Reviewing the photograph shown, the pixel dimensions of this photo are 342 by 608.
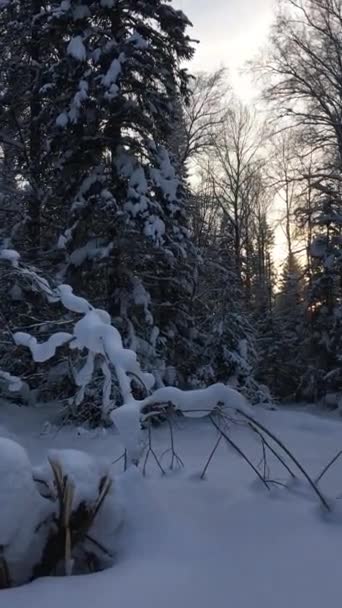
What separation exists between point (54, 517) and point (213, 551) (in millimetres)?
800

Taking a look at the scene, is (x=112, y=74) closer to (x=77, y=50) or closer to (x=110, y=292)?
(x=77, y=50)

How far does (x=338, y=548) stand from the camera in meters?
2.46

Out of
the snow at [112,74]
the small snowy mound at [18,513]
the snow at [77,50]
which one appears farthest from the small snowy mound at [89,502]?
the snow at [77,50]

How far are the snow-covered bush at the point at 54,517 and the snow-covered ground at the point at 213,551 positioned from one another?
14cm

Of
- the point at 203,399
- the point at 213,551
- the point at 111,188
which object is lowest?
the point at 213,551

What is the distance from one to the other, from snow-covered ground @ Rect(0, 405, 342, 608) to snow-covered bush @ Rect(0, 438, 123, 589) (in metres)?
0.14

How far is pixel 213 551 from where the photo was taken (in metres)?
2.54

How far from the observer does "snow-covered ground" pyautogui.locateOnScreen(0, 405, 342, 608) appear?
2.15 m

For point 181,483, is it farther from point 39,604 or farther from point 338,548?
point 39,604

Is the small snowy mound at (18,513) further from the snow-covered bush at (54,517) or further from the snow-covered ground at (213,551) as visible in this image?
the snow-covered ground at (213,551)

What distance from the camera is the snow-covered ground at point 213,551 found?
7.07 feet

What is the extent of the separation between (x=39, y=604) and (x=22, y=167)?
34.8 ft

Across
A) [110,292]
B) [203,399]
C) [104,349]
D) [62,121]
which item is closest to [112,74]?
[62,121]

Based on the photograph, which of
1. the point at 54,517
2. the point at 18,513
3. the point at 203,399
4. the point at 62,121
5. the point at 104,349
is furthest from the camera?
the point at 62,121
